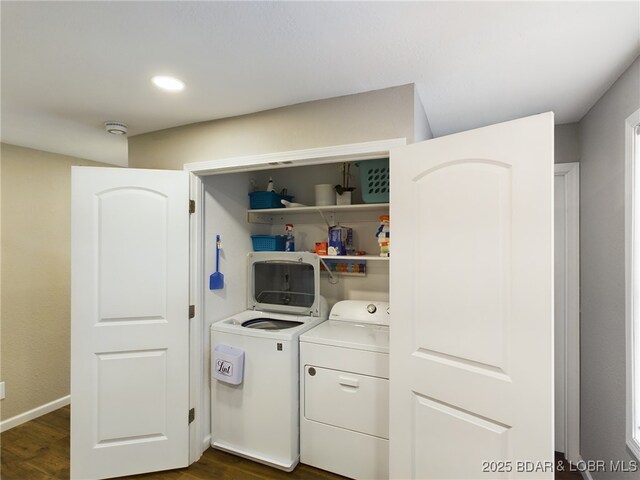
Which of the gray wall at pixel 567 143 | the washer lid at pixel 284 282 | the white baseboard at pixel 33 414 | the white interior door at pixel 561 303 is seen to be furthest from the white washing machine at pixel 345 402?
the white baseboard at pixel 33 414

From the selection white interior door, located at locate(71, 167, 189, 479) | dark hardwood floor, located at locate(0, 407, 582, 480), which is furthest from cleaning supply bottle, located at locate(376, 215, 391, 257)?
dark hardwood floor, located at locate(0, 407, 582, 480)

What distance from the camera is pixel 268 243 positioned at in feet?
8.66

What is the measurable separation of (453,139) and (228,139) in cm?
136

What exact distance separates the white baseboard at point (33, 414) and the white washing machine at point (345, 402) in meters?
2.33

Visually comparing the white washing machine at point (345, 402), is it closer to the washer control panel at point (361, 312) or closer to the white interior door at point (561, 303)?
the washer control panel at point (361, 312)

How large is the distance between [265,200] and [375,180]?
0.96 metres

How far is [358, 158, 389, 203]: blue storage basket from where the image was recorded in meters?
2.14

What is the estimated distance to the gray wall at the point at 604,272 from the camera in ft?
4.93

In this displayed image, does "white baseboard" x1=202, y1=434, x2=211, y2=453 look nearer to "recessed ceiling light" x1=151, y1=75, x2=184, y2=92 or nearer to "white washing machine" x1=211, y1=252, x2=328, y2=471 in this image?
"white washing machine" x1=211, y1=252, x2=328, y2=471

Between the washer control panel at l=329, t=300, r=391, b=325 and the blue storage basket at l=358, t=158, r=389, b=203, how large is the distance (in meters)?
0.78

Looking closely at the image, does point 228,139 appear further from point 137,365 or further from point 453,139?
point 137,365

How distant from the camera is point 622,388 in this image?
4.88 feet

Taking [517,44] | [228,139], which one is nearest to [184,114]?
[228,139]

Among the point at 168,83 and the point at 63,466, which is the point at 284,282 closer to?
the point at 168,83
